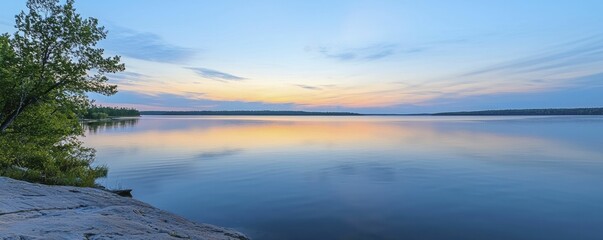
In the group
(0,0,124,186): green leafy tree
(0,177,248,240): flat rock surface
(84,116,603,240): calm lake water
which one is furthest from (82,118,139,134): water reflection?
(0,177,248,240): flat rock surface

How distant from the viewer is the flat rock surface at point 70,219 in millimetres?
7410

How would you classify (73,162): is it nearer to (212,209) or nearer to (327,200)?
(212,209)

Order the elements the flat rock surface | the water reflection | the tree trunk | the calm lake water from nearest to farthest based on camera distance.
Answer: the flat rock surface
the calm lake water
the tree trunk
the water reflection

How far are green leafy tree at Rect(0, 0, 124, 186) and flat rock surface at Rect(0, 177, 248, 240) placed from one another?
894 centimetres

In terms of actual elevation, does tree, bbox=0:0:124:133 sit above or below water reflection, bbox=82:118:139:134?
above

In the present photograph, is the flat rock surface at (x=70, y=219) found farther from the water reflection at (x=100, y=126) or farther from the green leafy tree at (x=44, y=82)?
the water reflection at (x=100, y=126)

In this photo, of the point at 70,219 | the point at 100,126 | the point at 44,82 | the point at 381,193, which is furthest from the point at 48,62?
the point at 100,126

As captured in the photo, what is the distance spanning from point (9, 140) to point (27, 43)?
19.2 feet

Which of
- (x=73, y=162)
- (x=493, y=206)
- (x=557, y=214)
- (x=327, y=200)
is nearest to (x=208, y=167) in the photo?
(x=73, y=162)

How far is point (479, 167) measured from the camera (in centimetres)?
3105

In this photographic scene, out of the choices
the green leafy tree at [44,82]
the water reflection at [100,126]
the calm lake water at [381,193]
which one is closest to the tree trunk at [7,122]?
the green leafy tree at [44,82]

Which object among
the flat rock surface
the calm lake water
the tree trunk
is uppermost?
the tree trunk

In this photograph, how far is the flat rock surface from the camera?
741 cm

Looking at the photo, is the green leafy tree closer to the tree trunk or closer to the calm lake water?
the tree trunk
